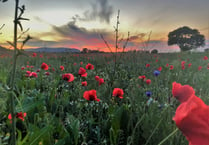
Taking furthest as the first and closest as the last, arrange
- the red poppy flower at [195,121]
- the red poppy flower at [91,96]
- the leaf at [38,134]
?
the red poppy flower at [91,96] → the leaf at [38,134] → the red poppy flower at [195,121]

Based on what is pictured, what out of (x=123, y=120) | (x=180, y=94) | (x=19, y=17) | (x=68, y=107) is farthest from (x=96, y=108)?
(x=19, y=17)

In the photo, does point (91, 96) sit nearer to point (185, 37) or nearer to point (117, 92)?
point (117, 92)

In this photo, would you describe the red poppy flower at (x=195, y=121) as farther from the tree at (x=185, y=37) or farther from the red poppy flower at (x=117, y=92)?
the tree at (x=185, y=37)

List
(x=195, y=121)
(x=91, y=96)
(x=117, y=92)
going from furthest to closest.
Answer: (x=117, y=92)
(x=91, y=96)
(x=195, y=121)

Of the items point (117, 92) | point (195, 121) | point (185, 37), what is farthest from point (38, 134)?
point (185, 37)

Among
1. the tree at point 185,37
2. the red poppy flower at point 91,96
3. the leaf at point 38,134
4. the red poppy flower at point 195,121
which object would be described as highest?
the tree at point 185,37

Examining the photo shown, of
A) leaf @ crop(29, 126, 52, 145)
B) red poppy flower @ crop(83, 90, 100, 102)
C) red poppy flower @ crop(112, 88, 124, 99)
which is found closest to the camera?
leaf @ crop(29, 126, 52, 145)

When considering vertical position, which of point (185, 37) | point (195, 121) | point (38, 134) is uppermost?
point (185, 37)

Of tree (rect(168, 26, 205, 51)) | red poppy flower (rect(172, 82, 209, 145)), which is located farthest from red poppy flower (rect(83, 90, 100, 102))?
tree (rect(168, 26, 205, 51))

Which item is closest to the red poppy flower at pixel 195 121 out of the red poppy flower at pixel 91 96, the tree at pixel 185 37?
the red poppy flower at pixel 91 96

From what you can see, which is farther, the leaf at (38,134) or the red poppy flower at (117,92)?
the red poppy flower at (117,92)

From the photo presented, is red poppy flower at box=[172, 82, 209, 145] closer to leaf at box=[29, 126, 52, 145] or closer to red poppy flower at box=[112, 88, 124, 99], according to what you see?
leaf at box=[29, 126, 52, 145]

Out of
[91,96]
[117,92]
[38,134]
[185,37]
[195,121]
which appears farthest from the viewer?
[185,37]

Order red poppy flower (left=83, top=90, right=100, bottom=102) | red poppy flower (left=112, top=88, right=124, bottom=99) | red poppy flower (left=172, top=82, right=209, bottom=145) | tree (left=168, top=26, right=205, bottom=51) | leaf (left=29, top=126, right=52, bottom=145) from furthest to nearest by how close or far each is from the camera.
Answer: tree (left=168, top=26, right=205, bottom=51)
red poppy flower (left=112, top=88, right=124, bottom=99)
red poppy flower (left=83, top=90, right=100, bottom=102)
leaf (left=29, top=126, right=52, bottom=145)
red poppy flower (left=172, top=82, right=209, bottom=145)
